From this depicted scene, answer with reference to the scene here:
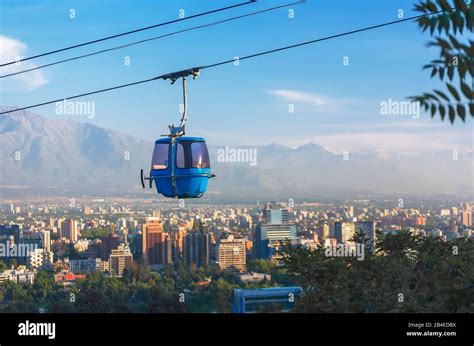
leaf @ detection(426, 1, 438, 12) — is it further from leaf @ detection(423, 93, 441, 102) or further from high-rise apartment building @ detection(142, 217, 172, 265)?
high-rise apartment building @ detection(142, 217, 172, 265)

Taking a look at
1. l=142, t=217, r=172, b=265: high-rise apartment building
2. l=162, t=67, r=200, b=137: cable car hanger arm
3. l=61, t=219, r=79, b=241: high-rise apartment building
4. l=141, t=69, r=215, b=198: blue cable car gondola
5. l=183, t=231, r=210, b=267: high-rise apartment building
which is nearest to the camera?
l=162, t=67, r=200, b=137: cable car hanger arm

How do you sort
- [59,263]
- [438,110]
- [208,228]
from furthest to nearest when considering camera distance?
[208,228] → [59,263] → [438,110]

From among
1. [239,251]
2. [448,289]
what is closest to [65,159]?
[239,251]

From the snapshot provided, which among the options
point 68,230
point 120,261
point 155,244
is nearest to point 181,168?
point 120,261

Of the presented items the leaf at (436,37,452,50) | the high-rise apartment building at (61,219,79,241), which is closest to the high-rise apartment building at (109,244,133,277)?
the high-rise apartment building at (61,219,79,241)

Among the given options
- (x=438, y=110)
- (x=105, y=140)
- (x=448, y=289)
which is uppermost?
(x=105, y=140)

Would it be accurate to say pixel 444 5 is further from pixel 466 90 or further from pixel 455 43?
pixel 466 90
